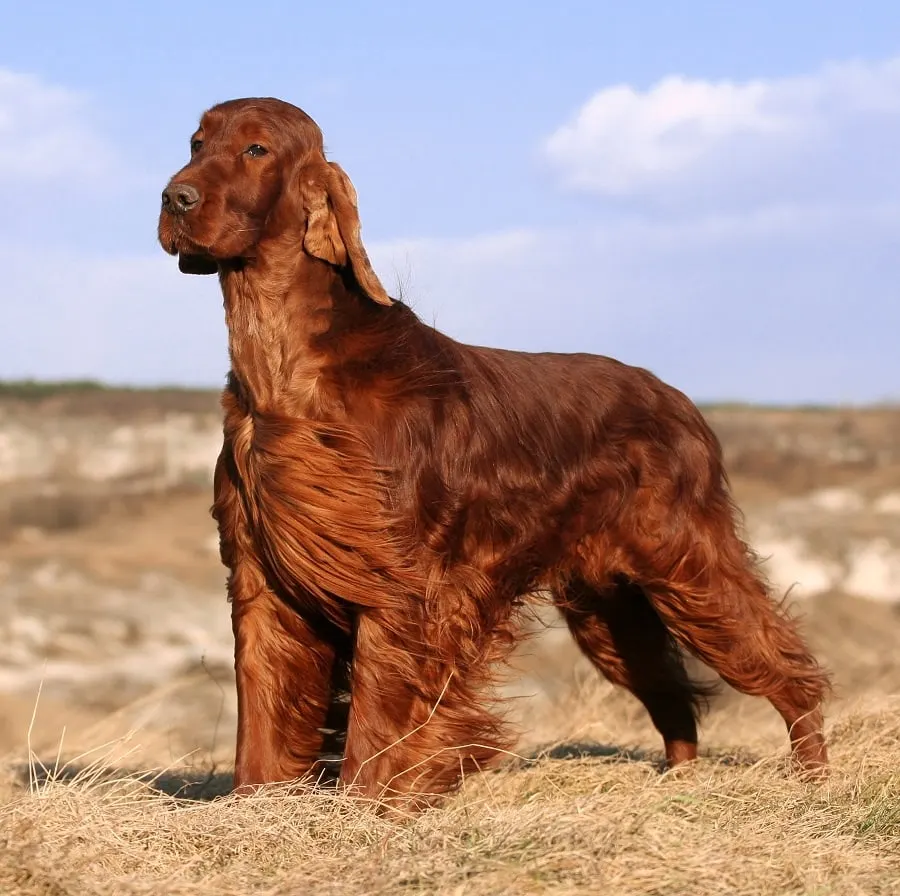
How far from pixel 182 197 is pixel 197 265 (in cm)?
36

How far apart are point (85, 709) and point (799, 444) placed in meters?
9.07

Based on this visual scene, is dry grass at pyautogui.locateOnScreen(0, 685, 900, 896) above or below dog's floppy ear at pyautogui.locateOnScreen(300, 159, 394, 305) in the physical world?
below

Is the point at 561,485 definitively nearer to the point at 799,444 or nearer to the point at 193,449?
the point at 193,449

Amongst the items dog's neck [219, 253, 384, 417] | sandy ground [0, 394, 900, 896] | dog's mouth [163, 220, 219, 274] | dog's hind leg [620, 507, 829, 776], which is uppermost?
dog's mouth [163, 220, 219, 274]

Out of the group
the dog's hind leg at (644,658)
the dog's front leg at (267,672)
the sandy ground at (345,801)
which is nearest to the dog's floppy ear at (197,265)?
the dog's front leg at (267,672)

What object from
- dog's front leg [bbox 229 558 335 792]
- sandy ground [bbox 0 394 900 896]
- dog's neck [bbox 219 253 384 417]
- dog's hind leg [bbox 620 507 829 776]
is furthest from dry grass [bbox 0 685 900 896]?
dog's neck [bbox 219 253 384 417]

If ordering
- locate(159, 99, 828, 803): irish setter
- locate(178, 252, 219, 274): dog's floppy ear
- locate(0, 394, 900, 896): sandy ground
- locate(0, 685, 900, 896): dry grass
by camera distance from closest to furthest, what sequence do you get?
locate(0, 685, 900, 896): dry grass → locate(0, 394, 900, 896): sandy ground → locate(159, 99, 828, 803): irish setter → locate(178, 252, 219, 274): dog's floppy ear

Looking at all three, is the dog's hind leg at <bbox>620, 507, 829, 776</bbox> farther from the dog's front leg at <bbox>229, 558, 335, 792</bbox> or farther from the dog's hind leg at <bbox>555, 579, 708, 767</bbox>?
the dog's front leg at <bbox>229, 558, 335, 792</bbox>

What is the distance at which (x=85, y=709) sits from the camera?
8953 mm

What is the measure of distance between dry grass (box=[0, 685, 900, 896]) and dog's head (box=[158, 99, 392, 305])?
4.67 feet

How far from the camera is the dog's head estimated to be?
3.87 m

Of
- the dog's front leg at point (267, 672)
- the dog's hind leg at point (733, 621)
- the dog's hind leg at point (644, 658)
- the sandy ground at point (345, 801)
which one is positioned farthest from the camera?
the dog's hind leg at point (644, 658)

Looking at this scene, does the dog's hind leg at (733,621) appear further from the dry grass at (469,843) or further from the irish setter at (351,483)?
the dry grass at (469,843)

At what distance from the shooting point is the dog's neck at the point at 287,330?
407 cm
